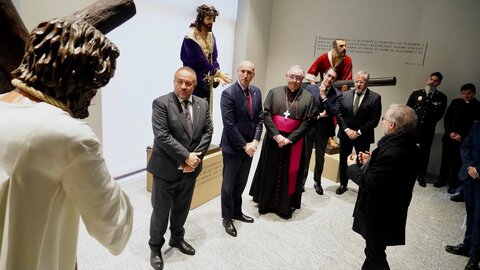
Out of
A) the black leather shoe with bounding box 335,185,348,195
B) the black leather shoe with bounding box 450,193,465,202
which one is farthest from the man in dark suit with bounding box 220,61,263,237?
the black leather shoe with bounding box 450,193,465,202

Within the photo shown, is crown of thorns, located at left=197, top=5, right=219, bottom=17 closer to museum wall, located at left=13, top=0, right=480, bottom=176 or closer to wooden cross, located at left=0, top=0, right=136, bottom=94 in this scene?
museum wall, located at left=13, top=0, right=480, bottom=176

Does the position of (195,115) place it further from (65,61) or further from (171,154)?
(65,61)

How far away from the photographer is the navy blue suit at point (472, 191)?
242 cm

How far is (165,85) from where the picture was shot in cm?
407

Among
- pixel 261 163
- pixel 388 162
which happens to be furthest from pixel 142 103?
pixel 388 162

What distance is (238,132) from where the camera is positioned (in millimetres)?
2676

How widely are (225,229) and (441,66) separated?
13.3ft

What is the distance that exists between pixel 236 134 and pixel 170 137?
0.71 m

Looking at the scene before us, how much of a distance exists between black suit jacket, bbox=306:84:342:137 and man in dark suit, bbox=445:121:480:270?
4.43ft

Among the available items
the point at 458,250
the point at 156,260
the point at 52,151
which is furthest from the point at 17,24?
the point at 458,250

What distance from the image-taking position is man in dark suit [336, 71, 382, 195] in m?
3.54

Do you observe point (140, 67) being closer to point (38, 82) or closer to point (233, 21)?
point (233, 21)

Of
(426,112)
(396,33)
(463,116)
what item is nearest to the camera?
(463,116)

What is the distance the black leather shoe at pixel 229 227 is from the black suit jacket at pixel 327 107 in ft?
4.60
